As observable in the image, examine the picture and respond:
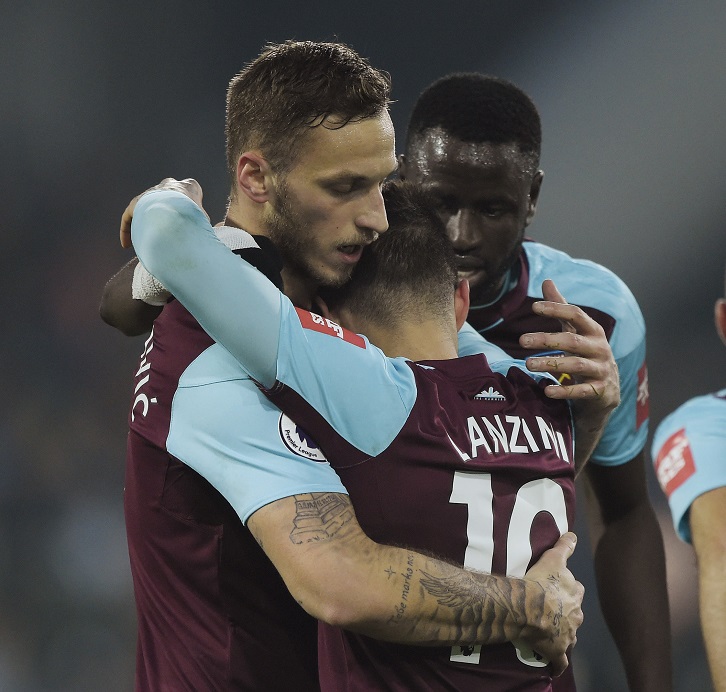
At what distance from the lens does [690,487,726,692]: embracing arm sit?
100 inches

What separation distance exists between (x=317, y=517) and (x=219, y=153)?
476 centimetres

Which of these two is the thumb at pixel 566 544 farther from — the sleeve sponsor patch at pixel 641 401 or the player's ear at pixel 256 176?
the sleeve sponsor patch at pixel 641 401

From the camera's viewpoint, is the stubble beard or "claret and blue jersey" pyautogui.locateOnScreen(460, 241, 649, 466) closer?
the stubble beard

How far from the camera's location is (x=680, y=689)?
4.85 m

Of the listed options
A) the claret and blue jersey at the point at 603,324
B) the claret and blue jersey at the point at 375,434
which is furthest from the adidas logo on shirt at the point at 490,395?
the claret and blue jersey at the point at 603,324

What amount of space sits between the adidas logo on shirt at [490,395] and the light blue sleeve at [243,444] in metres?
0.33

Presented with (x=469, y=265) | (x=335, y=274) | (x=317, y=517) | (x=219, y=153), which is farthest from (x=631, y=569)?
(x=219, y=153)

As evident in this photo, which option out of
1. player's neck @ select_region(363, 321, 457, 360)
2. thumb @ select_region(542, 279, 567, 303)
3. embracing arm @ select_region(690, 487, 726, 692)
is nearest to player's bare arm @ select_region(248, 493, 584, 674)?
player's neck @ select_region(363, 321, 457, 360)

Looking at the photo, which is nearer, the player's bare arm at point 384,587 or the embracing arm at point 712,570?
the player's bare arm at point 384,587

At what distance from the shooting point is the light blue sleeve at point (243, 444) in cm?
156

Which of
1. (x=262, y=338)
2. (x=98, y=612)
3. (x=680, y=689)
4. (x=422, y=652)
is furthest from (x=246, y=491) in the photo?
(x=680, y=689)

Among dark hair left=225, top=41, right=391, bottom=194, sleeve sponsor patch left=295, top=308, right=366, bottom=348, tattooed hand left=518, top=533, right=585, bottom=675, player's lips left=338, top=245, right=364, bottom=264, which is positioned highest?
dark hair left=225, top=41, right=391, bottom=194

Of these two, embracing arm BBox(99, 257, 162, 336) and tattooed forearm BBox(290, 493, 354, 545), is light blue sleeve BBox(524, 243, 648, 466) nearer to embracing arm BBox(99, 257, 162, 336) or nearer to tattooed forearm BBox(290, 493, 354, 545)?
embracing arm BBox(99, 257, 162, 336)

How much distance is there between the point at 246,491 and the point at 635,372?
161cm
